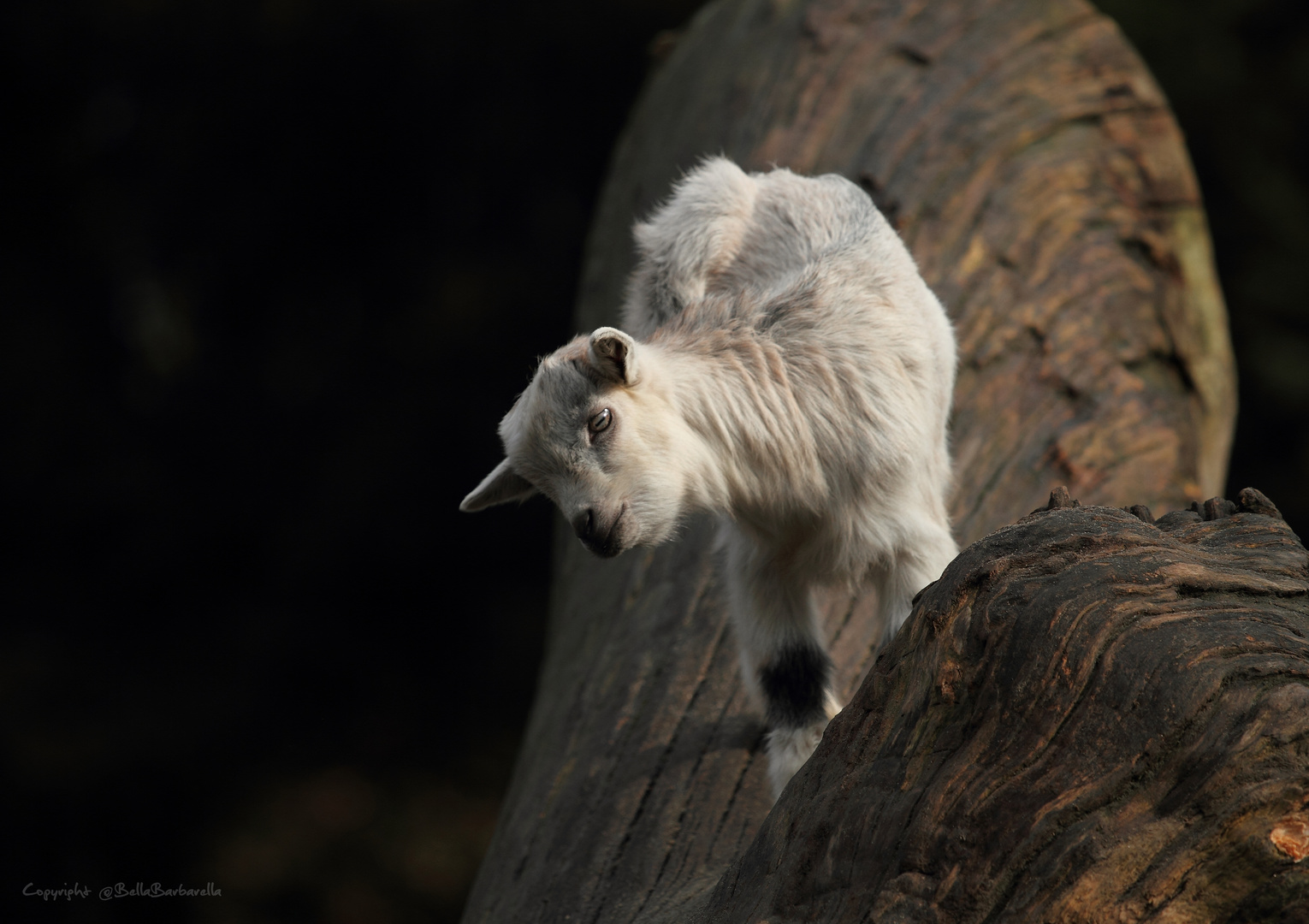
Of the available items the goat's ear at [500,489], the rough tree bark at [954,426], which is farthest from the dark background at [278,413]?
the goat's ear at [500,489]

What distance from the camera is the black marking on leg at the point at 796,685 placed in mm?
3125

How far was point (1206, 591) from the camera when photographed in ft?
6.73

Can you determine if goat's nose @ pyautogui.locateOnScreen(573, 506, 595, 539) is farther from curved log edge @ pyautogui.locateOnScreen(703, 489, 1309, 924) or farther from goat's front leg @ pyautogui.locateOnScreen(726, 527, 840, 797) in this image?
curved log edge @ pyautogui.locateOnScreen(703, 489, 1309, 924)

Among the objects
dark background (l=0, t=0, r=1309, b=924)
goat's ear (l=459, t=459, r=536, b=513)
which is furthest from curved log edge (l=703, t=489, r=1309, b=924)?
dark background (l=0, t=0, r=1309, b=924)

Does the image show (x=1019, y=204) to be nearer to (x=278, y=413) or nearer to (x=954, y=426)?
(x=954, y=426)

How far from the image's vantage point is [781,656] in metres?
3.20

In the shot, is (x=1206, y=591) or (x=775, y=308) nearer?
(x=1206, y=591)

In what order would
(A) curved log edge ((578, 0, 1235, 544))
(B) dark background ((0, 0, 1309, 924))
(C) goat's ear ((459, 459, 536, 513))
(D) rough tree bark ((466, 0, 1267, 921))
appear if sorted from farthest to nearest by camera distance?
(B) dark background ((0, 0, 1309, 924))
(A) curved log edge ((578, 0, 1235, 544))
(C) goat's ear ((459, 459, 536, 513))
(D) rough tree bark ((466, 0, 1267, 921))

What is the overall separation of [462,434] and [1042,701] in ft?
22.3

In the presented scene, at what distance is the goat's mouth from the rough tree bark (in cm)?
78

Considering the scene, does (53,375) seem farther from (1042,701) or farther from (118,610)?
(1042,701)

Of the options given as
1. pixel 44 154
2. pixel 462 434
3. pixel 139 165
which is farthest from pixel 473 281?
pixel 44 154

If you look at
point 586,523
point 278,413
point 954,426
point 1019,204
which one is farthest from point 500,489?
point 278,413

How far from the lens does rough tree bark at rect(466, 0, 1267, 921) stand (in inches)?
79.5
